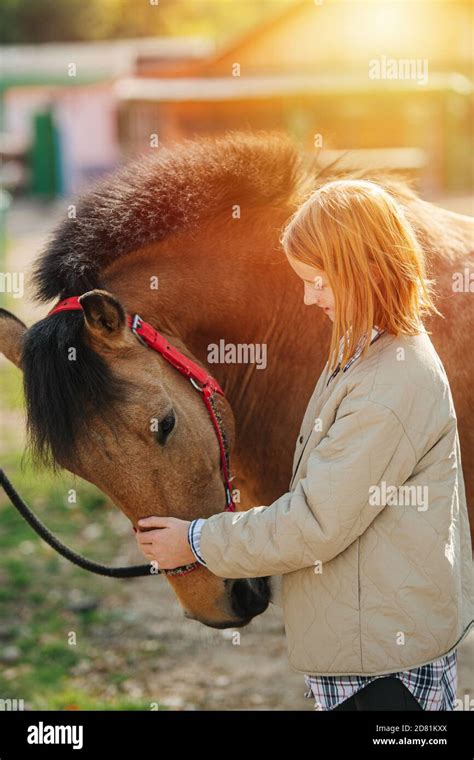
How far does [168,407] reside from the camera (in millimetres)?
2357

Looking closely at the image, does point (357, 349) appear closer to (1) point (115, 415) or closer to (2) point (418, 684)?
(1) point (115, 415)

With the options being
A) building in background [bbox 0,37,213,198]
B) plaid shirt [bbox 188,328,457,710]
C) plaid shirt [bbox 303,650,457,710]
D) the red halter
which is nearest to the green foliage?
building in background [bbox 0,37,213,198]

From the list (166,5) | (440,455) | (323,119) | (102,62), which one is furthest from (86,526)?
(166,5)

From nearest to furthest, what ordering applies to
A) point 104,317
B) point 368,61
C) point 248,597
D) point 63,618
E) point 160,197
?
1. point 104,317
2. point 248,597
3. point 160,197
4. point 63,618
5. point 368,61

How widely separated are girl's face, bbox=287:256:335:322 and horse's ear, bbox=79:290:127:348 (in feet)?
1.61

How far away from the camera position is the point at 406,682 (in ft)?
7.03

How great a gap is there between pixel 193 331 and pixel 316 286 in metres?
0.69

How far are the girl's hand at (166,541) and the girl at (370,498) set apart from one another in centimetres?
13

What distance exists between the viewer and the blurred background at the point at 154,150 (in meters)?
4.24

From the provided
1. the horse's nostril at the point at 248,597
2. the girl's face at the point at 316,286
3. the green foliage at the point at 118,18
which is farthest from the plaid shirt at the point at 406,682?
the green foliage at the point at 118,18

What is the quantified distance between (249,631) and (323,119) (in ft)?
84.9

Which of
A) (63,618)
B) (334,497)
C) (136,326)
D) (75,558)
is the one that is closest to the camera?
(334,497)

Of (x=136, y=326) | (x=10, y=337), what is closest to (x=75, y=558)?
(x=10, y=337)

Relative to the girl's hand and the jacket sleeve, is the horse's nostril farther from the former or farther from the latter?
the jacket sleeve
